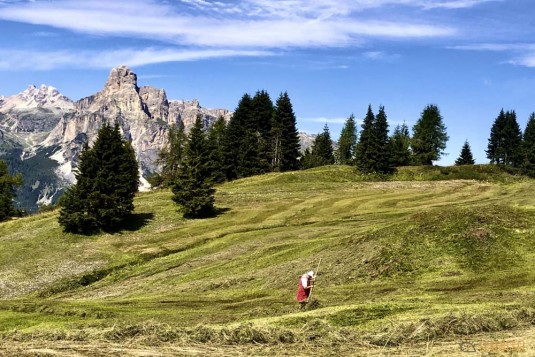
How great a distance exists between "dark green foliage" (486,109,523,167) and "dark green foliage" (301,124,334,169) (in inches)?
1781

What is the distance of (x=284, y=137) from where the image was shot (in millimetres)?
127188

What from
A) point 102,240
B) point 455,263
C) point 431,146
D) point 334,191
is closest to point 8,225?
point 102,240

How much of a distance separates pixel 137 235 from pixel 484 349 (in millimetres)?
55063

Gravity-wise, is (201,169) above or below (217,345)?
above

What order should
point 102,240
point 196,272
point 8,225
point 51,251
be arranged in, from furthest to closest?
point 8,225 → point 102,240 → point 51,251 → point 196,272

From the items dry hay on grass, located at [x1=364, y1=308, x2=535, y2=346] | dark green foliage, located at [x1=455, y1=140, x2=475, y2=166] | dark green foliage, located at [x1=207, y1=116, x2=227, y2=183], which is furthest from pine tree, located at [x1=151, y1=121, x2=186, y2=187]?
dry hay on grass, located at [x1=364, y1=308, x2=535, y2=346]

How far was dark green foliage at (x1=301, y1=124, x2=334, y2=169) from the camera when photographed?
145 m

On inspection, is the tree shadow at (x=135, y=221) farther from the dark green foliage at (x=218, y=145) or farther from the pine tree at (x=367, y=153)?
the pine tree at (x=367, y=153)

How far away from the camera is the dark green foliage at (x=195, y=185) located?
237 feet

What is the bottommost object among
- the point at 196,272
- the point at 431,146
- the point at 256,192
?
the point at 196,272

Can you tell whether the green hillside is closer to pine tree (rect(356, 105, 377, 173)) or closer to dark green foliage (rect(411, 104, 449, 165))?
pine tree (rect(356, 105, 377, 173))

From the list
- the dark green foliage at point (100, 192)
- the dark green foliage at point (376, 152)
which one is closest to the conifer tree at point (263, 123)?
the dark green foliage at point (376, 152)

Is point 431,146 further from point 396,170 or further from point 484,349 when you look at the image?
point 484,349

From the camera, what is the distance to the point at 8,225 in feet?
232
